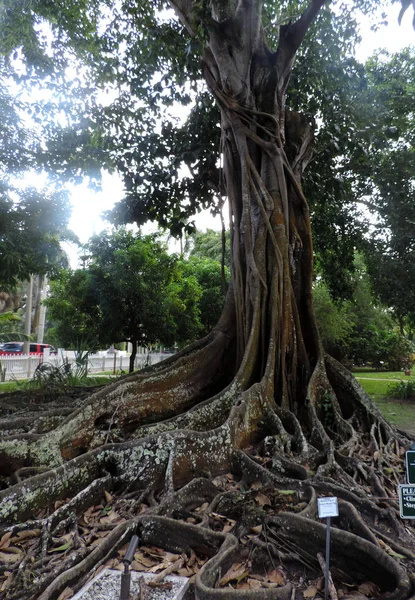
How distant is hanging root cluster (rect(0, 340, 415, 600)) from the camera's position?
2049 mm

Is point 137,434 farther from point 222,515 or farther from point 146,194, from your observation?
point 146,194

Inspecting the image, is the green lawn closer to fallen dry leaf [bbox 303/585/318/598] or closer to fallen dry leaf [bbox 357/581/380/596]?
fallen dry leaf [bbox 357/581/380/596]

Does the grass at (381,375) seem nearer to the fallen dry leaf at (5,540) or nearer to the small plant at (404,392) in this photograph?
the small plant at (404,392)

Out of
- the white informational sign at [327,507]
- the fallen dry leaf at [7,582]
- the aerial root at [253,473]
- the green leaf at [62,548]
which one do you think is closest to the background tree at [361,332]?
the aerial root at [253,473]

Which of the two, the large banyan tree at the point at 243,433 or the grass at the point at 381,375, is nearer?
the large banyan tree at the point at 243,433

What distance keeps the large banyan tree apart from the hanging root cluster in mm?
11

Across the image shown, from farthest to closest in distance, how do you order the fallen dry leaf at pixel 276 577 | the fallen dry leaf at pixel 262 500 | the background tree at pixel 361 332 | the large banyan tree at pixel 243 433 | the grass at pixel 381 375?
the background tree at pixel 361 332 < the grass at pixel 381 375 < the fallen dry leaf at pixel 262 500 < the large banyan tree at pixel 243 433 < the fallen dry leaf at pixel 276 577

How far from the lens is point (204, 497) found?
2867mm

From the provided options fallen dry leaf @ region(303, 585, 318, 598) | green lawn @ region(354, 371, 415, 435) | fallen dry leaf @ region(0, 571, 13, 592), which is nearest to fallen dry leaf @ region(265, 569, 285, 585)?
fallen dry leaf @ region(303, 585, 318, 598)

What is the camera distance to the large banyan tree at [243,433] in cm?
224

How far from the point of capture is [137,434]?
11.6 ft

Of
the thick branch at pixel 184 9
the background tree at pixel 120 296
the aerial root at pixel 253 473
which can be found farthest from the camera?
the background tree at pixel 120 296

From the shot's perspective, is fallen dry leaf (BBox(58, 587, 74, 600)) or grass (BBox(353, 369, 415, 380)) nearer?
fallen dry leaf (BBox(58, 587, 74, 600))

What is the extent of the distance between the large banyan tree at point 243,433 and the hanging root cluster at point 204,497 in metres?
0.01
